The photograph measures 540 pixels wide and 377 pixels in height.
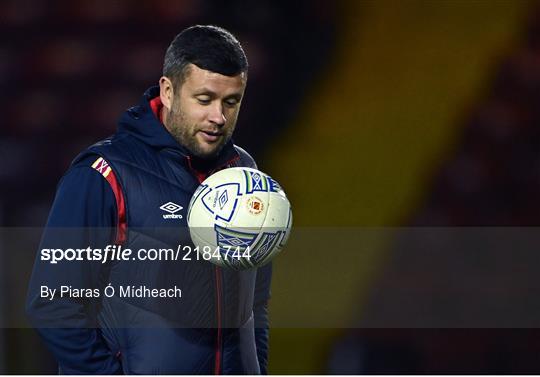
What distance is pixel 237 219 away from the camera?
8.50 ft

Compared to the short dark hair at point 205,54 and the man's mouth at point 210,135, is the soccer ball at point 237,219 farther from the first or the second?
the short dark hair at point 205,54

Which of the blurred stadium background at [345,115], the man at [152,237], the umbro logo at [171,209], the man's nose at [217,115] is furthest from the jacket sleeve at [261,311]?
the blurred stadium background at [345,115]

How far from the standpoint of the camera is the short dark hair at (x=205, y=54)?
2.59 meters

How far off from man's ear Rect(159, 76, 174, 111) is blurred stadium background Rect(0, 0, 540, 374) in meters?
2.71

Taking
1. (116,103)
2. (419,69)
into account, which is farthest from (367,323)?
(116,103)

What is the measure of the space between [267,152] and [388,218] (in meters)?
0.79

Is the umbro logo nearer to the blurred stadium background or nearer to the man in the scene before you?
the man

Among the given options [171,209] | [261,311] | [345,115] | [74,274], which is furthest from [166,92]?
[345,115]

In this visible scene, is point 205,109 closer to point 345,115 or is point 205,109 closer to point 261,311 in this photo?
point 261,311

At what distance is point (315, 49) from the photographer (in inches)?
226

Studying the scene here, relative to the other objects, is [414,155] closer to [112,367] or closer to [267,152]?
[267,152]

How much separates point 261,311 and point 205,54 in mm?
788

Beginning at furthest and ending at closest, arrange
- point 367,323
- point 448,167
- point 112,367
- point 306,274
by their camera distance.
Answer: point 448,167 → point 367,323 → point 306,274 → point 112,367

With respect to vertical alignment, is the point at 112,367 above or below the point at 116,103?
above
